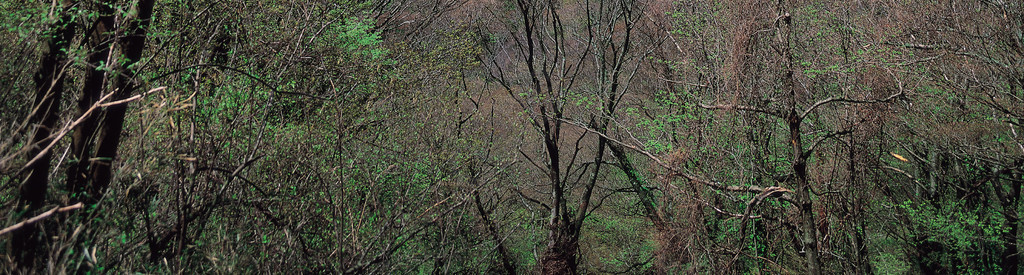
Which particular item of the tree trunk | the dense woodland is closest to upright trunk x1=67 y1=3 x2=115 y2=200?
the dense woodland

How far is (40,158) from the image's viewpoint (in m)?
5.37

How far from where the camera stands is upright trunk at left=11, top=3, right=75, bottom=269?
5391mm

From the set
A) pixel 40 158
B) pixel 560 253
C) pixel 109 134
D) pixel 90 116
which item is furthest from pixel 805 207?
pixel 40 158

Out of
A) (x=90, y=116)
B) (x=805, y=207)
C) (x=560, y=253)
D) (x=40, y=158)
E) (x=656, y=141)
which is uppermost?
(x=90, y=116)

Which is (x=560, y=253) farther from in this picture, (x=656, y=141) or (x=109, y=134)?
(x=109, y=134)

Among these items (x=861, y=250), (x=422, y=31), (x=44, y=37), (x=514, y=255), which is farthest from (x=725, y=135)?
(x=44, y=37)

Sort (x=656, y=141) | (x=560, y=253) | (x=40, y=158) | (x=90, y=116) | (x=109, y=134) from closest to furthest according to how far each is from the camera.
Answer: (x=40, y=158) → (x=90, y=116) → (x=109, y=134) → (x=656, y=141) → (x=560, y=253)

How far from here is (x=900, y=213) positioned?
15898 millimetres

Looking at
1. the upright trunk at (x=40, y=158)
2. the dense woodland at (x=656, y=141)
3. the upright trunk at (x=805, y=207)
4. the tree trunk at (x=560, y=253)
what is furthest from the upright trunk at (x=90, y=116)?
the tree trunk at (x=560, y=253)

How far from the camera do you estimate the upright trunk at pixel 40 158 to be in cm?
539

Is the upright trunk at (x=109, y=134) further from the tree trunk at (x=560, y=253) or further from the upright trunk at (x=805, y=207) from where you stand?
the tree trunk at (x=560, y=253)

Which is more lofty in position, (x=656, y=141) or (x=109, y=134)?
(x=109, y=134)

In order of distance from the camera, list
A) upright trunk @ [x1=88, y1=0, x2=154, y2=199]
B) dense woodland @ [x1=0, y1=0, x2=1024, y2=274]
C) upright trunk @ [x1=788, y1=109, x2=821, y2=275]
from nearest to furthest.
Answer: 1. upright trunk @ [x1=88, y1=0, x2=154, y2=199]
2. dense woodland @ [x1=0, y1=0, x2=1024, y2=274]
3. upright trunk @ [x1=788, y1=109, x2=821, y2=275]

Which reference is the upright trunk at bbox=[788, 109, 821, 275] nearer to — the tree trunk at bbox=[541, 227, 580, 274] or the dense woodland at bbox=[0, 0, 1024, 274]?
the dense woodland at bbox=[0, 0, 1024, 274]
